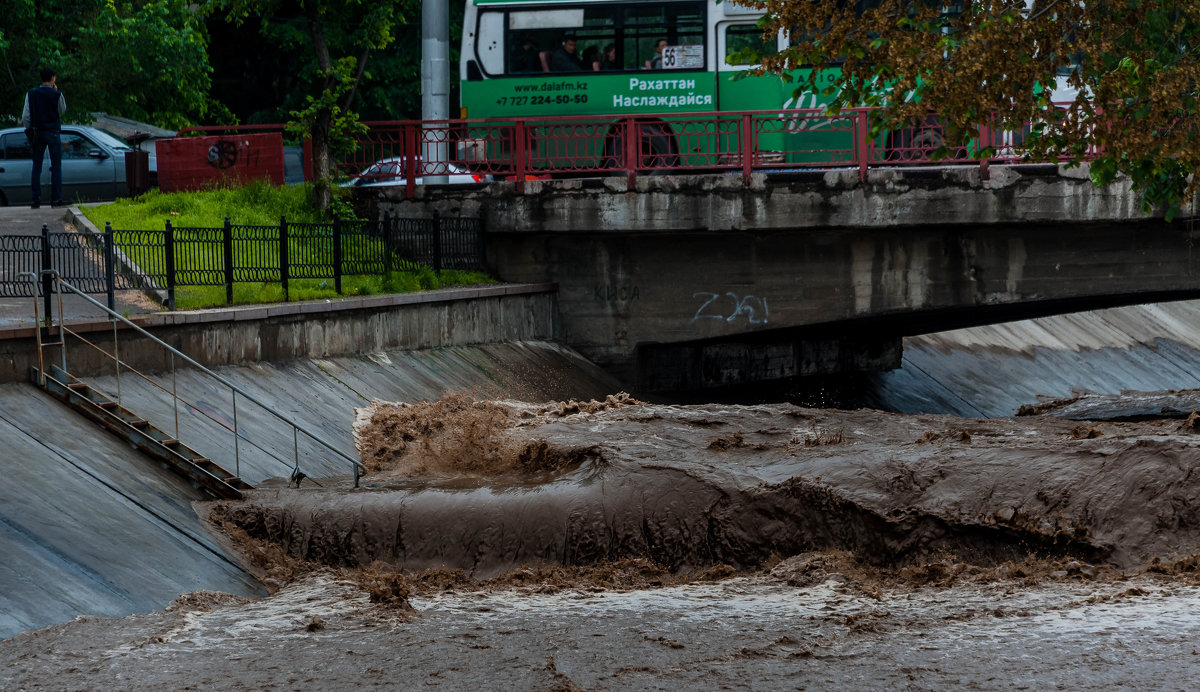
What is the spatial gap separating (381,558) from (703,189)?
360 inches

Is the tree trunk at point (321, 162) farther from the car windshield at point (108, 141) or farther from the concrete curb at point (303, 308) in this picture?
the car windshield at point (108, 141)

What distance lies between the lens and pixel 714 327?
20562 millimetres

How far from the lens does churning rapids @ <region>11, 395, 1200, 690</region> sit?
841 centimetres

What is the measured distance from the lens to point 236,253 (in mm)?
17484

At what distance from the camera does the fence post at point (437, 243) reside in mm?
20031

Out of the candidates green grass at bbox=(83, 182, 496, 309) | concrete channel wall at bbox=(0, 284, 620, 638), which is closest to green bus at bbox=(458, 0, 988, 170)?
green grass at bbox=(83, 182, 496, 309)

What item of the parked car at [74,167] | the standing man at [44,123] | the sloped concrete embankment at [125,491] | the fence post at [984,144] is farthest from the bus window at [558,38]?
the parked car at [74,167]

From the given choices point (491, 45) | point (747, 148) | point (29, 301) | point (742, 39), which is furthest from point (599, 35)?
point (29, 301)

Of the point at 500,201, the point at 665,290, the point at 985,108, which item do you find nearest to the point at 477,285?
the point at 500,201

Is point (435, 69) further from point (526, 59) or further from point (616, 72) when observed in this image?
point (616, 72)

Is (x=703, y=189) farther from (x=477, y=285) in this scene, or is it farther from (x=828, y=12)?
(x=828, y=12)

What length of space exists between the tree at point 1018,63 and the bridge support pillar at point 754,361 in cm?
812

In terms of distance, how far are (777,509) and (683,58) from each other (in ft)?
35.1

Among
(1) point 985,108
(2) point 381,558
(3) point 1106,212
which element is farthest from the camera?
(3) point 1106,212
